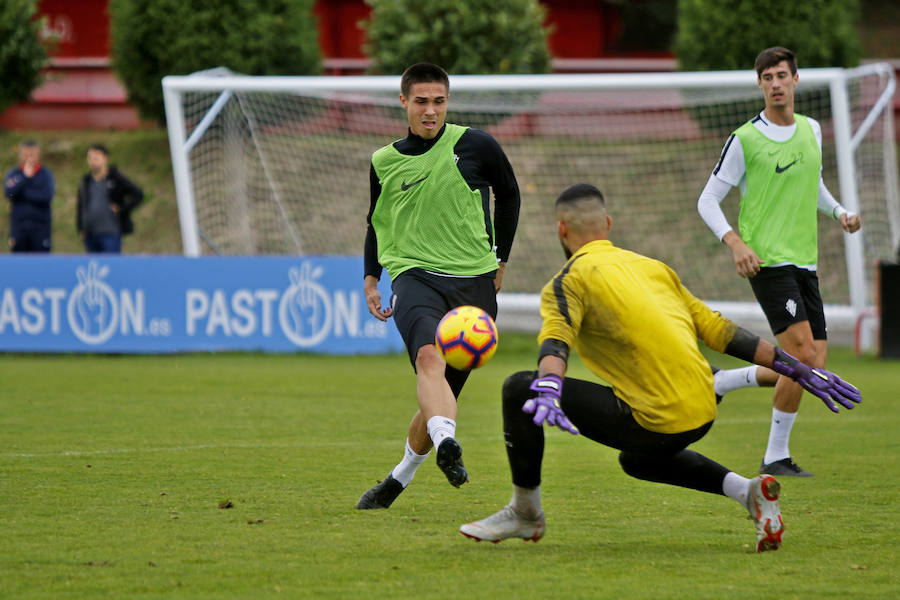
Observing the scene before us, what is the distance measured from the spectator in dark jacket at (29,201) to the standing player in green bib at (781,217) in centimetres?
1146

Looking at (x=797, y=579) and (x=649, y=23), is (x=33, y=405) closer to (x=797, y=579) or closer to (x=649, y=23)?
(x=797, y=579)

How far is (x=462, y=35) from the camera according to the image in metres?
22.7

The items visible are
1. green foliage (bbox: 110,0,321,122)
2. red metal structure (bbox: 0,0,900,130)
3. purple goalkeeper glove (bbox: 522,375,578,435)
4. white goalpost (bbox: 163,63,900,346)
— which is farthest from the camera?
red metal structure (bbox: 0,0,900,130)

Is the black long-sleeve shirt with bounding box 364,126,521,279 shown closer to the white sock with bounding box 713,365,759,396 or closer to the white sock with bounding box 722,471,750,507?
the white sock with bounding box 713,365,759,396

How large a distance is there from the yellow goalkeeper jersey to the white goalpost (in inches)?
422

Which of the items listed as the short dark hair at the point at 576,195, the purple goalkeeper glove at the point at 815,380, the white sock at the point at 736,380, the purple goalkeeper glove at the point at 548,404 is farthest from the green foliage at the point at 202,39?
the purple goalkeeper glove at the point at 548,404

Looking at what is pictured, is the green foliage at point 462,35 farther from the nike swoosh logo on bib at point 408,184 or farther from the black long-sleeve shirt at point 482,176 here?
the nike swoosh logo on bib at point 408,184

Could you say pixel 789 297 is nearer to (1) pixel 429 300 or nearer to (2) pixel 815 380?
(1) pixel 429 300

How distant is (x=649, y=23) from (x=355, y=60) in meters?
8.14

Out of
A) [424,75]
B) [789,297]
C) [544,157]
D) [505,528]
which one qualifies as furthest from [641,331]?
[544,157]

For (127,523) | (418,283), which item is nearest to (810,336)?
(418,283)

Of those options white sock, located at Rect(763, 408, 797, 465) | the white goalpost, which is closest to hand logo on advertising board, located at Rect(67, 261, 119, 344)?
the white goalpost

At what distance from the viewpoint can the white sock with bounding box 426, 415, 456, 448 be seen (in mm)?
5727

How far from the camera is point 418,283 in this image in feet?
20.9
